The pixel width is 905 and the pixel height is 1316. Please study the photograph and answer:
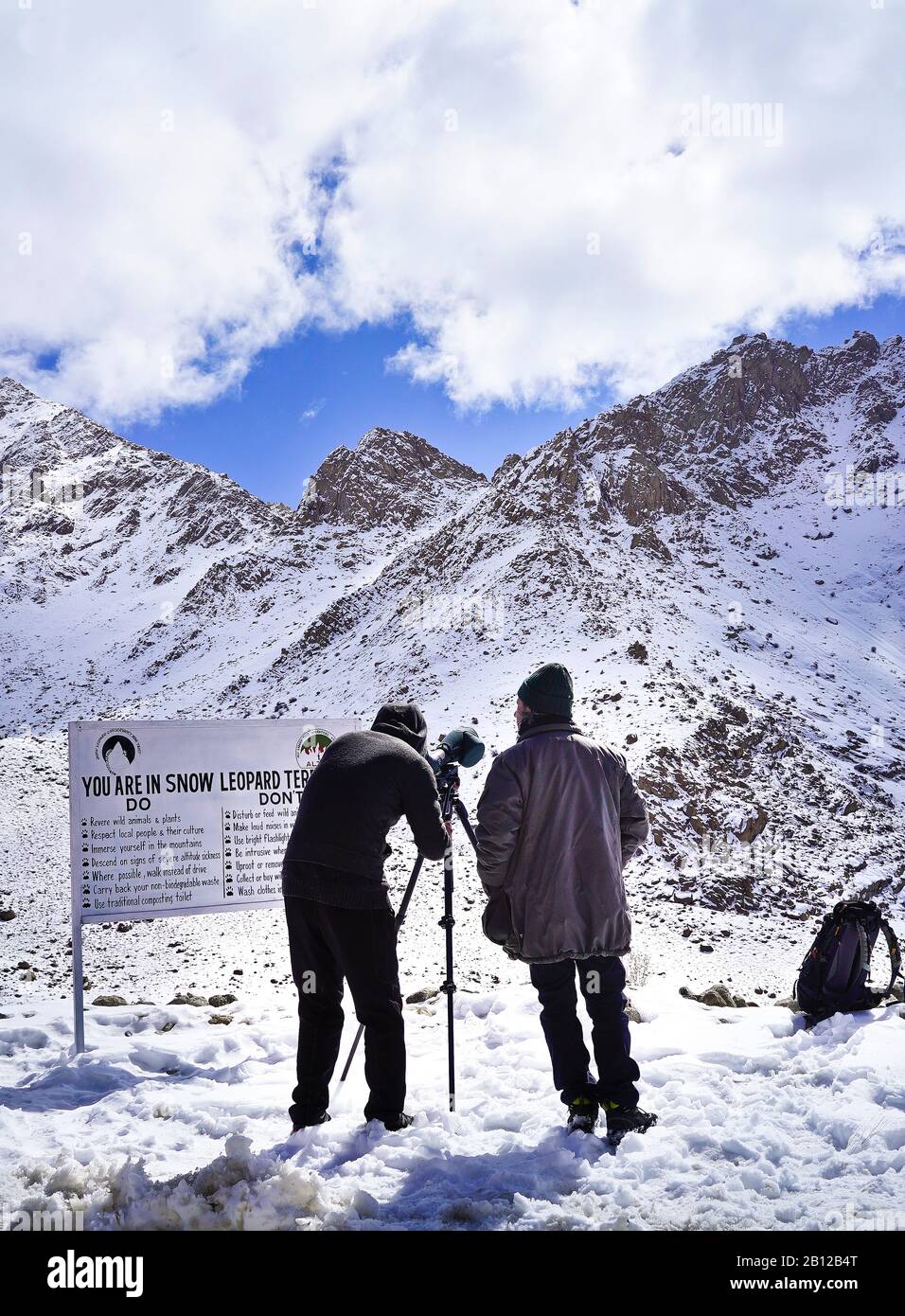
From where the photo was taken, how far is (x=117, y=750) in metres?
6.13

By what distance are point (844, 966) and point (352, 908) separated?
4.07 metres

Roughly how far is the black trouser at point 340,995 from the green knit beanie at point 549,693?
147 cm

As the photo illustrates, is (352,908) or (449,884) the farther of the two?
(449,884)

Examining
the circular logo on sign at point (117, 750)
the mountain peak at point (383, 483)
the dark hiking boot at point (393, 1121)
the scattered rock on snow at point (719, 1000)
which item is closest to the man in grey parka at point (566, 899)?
the dark hiking boot at point (393, 1121)

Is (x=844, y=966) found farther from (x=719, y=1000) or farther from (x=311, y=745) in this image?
(x=311, y=745)

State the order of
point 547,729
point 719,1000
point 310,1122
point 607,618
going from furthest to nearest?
point 607,618 → point 719,1000 → point 547,729 → point 310,1122

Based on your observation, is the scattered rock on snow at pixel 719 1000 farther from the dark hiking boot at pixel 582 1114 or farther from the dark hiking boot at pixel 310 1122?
the dark hiking boot at pixel 310 1122

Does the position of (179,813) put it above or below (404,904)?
above

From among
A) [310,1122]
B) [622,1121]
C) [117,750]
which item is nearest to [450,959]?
[310,1122]

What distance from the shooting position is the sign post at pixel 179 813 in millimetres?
5977

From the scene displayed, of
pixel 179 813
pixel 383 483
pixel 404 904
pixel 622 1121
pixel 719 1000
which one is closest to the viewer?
pixel 622 1121

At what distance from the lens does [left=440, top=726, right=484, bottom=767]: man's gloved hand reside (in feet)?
15.2

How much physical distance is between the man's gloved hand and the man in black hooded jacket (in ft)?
1.79

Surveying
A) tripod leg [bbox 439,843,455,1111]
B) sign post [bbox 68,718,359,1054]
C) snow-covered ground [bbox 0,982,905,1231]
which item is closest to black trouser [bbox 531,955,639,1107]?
snow-covered ground [bbox 0,982,905,1231]
